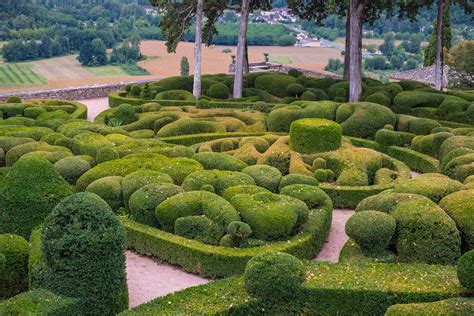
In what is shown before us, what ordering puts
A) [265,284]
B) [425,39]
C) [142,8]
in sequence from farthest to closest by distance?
[142,8] < [425,39] < [265,284]

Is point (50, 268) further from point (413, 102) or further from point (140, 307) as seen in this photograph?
point (413, 102)

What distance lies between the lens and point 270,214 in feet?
43.4

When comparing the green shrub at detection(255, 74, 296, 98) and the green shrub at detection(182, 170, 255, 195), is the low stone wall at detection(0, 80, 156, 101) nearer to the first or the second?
the green shrub at detection(255, 74, 296, 98)

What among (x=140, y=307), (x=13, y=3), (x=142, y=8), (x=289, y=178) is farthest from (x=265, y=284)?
(x=142, y=8)

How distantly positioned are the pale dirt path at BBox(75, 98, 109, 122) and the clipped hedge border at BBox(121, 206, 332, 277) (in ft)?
55.1

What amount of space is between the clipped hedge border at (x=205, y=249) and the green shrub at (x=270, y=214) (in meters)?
0.27

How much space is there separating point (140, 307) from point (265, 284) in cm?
203

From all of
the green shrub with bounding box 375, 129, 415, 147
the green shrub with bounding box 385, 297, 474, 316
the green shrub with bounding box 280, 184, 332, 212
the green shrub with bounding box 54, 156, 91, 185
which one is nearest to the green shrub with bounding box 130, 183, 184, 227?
the green shrub with bounding box 54, 156, 91, 185

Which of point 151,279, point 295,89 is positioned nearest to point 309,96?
point 295,89

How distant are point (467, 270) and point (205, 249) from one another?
204 inches

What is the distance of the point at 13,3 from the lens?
64.6m

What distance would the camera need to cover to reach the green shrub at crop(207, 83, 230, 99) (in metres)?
30.8

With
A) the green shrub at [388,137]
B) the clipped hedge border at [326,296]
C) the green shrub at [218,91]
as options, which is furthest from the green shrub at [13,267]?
the green shrub at [218,91]

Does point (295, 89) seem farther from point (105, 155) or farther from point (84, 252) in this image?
point (84, 252)
